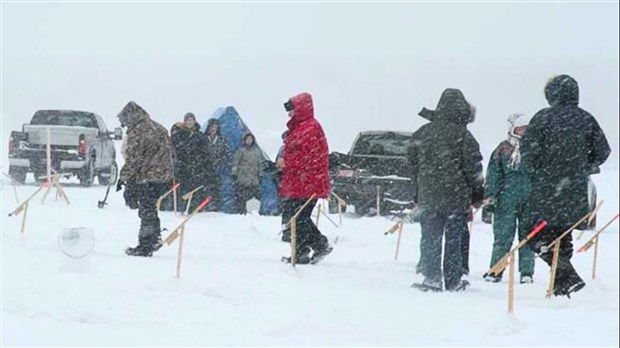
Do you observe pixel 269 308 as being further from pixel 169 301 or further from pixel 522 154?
pixel 522 154

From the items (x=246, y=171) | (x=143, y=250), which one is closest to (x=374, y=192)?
(x=246, y=171)

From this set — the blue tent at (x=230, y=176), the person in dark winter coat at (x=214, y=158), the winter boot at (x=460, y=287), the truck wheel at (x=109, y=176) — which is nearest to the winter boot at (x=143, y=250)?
the winter boot at (x=460, y=287)

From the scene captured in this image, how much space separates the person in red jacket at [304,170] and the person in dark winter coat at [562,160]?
71.1 inches

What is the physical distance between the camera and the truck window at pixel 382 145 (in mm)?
15734

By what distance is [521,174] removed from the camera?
26.2ft

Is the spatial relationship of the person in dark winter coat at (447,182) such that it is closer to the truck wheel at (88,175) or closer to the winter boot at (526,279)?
the winter boot at (526,279)

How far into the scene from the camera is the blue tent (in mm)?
13969

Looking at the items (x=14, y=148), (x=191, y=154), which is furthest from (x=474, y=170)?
(x=14, y=148)

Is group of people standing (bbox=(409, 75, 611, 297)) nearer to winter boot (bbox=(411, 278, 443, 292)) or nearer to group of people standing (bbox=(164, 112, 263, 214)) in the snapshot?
winter boot (bbox=(411, 278, 443, 292))

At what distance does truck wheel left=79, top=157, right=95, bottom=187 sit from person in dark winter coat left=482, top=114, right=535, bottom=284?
851 centimetres

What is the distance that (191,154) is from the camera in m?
13.3

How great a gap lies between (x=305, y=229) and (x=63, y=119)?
10083mm

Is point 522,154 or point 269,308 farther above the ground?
point 522,154

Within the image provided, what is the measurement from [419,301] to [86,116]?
11566mm
